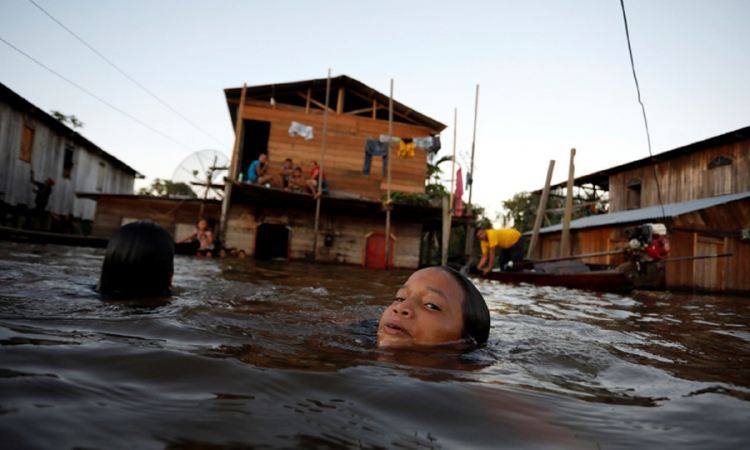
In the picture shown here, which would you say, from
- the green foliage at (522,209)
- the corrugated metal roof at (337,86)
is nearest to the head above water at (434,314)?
the corrugated metal roof at (337,86)

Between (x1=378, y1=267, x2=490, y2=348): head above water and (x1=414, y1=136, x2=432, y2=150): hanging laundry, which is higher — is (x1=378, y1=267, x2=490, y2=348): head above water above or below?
below

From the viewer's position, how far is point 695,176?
713 inches

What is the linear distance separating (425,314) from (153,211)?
19.9 meters

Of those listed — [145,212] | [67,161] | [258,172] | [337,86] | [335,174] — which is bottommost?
[145,212]

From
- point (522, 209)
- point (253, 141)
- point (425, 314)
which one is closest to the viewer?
point (425, 314)

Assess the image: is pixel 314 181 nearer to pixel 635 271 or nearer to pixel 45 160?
pixel 635 271

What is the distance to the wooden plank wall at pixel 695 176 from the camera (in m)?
16.3

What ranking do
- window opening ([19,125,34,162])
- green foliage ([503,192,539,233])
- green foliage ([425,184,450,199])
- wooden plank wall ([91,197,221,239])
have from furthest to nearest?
green foliage ([503,192,539,233])
green foliage ([425,184,450,199])
wooden plank wall ([91,197,221,239])
window opening ([19,125,34,162])

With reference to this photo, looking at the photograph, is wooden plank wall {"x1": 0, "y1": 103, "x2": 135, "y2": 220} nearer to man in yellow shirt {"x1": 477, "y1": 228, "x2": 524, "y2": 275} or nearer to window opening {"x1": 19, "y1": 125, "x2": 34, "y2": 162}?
window opening {"x1": 19, "y1": 125, "x2": 34, "y2": 162}

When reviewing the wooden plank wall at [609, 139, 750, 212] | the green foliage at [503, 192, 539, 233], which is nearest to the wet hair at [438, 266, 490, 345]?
Result: the wooden plank wall at [609, 139, 750, 212]

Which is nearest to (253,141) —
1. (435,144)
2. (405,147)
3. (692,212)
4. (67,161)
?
(405,147)

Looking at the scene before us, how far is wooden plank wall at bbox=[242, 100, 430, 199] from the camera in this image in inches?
648

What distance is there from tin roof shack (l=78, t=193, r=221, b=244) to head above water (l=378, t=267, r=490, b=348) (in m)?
17.5

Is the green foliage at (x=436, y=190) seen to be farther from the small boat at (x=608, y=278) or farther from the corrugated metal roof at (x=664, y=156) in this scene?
the small boat at (x=608, y=278)
